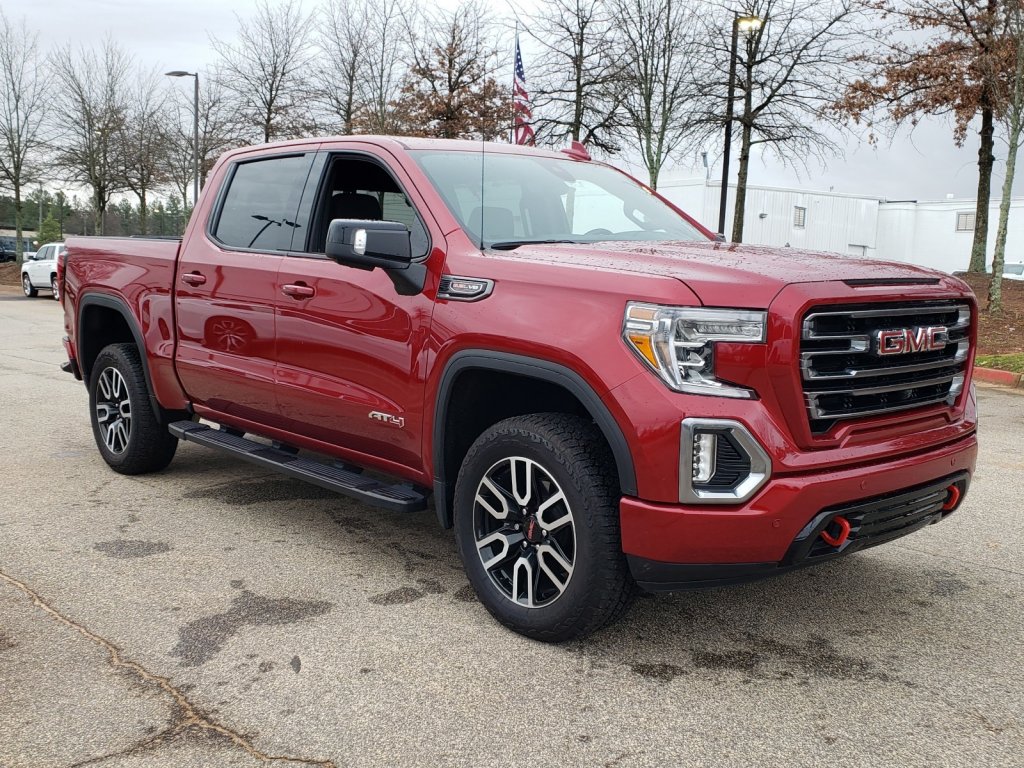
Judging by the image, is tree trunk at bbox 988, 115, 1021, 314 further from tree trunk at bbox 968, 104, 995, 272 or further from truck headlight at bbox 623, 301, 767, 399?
truck headlight at bbox 623, 301, 767, 399

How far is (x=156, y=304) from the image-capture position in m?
5.32

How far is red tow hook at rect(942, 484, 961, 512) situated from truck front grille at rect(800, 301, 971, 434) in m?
0.32

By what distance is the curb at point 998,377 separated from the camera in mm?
11281

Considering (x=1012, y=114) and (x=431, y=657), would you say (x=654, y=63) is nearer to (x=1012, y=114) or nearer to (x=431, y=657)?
(x=1012, y=114)

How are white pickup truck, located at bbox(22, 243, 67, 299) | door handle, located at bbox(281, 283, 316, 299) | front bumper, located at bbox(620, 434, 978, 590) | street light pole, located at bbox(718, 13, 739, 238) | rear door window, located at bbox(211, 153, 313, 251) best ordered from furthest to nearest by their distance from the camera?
white pickup truck, located at bbox(22, 243, 67, 299) → street light pole, located at bbox(718, 13, 739, 238) → rear door window, located at bbox(211, 153, 313, 251) → door handle, located at bbox(281, 283, 316, 299) → front bumper, located at bbox(620, 434, 978, 590)

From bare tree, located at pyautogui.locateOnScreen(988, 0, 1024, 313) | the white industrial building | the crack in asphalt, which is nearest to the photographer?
the crack in asphalt

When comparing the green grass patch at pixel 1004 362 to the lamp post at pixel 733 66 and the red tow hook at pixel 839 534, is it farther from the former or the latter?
the red tow hook at pixel 839 534

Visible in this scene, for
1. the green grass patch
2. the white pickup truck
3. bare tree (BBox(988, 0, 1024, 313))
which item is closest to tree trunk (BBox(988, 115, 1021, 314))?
bare tree (BBox(988, 0, 1024, 313))

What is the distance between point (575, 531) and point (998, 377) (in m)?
10.1

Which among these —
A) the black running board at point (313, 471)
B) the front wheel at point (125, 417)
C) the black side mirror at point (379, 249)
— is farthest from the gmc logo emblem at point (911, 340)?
the front wheel at point (125, 417)

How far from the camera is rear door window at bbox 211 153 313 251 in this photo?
466 centimetres

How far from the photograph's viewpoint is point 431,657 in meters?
3.30

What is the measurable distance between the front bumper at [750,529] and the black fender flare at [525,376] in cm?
14

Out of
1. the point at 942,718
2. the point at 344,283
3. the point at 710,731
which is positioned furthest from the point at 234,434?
the point at 942,718
